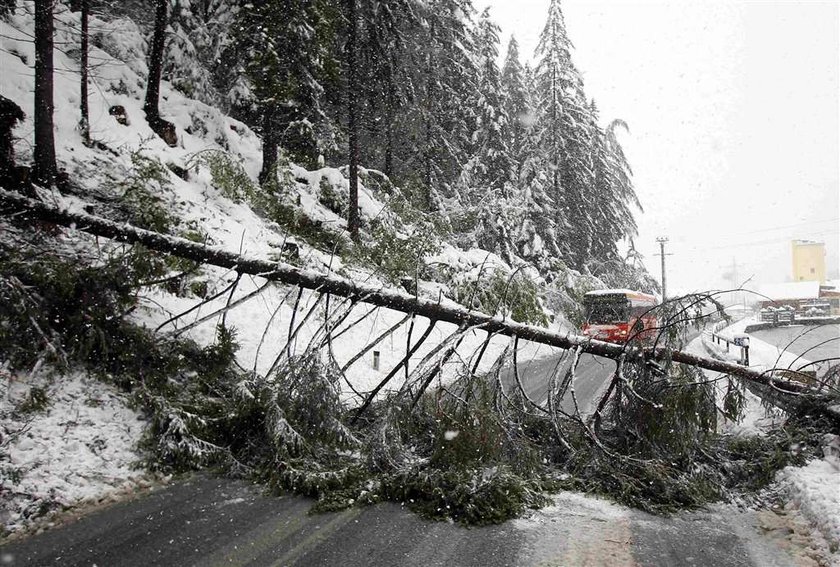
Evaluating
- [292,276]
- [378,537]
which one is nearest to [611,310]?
[292,276]

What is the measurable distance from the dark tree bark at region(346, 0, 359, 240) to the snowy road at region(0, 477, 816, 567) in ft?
42.4

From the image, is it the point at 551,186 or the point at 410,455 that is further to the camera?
the point at 551,186

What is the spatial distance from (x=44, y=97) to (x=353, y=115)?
34.5 ft

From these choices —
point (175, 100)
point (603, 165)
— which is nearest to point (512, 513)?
point (175, 100)

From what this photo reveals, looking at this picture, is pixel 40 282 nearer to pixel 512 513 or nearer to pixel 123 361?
pixel 123 361

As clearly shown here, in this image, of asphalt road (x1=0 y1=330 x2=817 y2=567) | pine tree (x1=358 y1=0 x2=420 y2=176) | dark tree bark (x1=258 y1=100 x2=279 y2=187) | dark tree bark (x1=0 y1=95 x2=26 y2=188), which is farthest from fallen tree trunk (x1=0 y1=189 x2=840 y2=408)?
pine tree (x1=358 y1=0 x2=420 y2=176)

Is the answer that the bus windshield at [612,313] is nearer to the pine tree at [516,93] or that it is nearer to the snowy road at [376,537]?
the snowy road at [376,537]

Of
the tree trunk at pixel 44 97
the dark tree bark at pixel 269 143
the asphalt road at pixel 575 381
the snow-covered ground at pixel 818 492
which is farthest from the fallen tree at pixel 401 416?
the dark tree bark at pixel 269 143

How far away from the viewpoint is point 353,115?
1741 centimetres

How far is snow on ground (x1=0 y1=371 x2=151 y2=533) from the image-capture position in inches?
153

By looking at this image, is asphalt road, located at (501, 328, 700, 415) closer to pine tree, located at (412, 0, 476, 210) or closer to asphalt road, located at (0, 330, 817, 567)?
asphalt road, located at (0, 330, 817, 567)

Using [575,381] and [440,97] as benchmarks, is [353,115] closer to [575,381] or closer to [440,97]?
[440,97]

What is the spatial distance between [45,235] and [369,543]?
20.2 feet

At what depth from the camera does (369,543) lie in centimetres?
372
